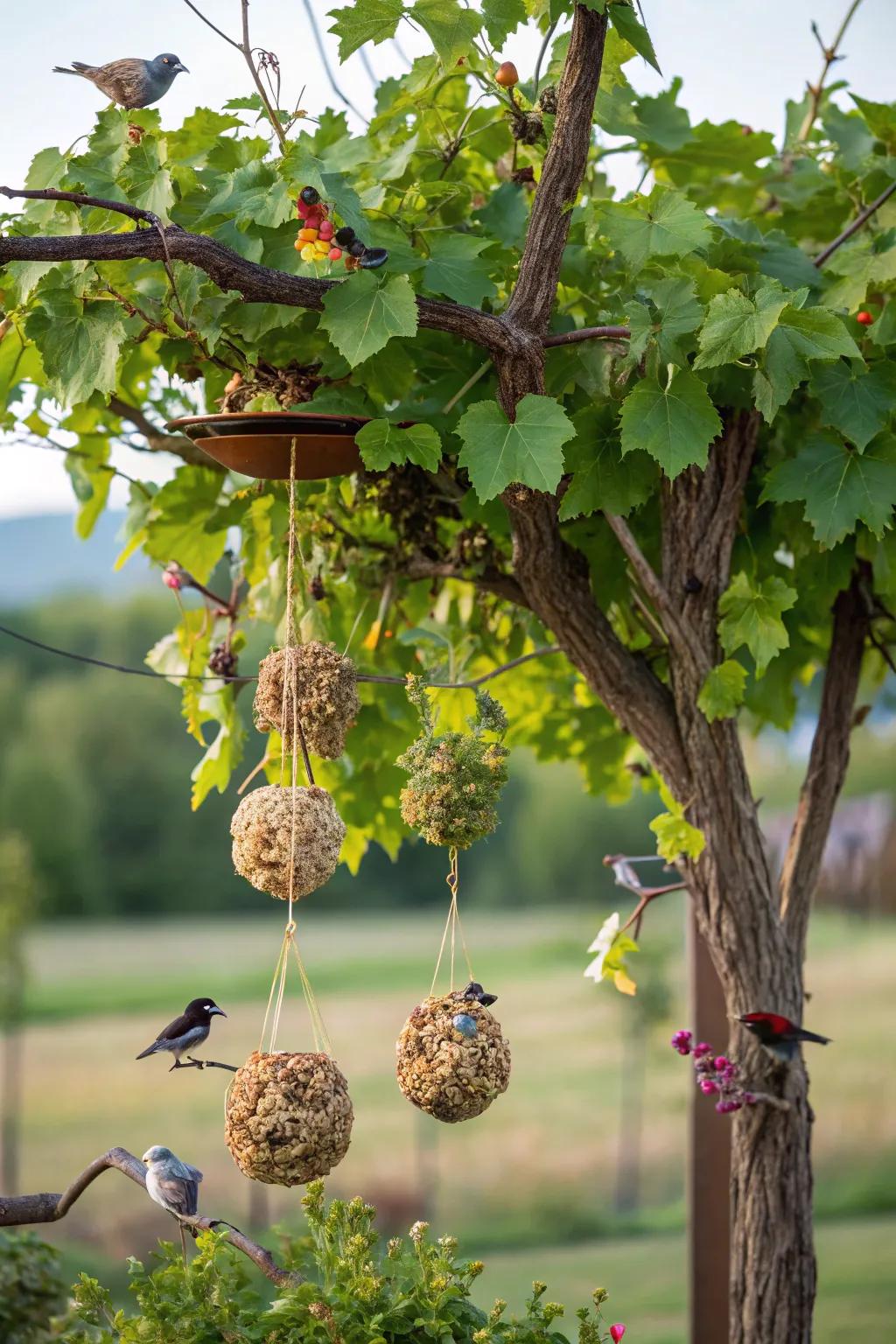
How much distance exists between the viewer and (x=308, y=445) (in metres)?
1.26

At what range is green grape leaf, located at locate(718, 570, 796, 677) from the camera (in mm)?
1489

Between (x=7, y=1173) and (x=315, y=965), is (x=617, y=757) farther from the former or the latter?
(x=315, y=965)

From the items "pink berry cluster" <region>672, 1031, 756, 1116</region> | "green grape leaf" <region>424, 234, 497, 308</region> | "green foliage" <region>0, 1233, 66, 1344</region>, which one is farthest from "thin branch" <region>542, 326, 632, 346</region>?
"green foliage" <region>0, 1233, 66, 1344</region>

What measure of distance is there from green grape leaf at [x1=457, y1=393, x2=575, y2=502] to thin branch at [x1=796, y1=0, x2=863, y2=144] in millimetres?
805

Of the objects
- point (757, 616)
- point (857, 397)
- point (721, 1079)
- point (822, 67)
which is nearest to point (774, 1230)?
point (721, 1079)

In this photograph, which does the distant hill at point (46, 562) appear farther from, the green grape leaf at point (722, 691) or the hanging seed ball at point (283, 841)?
the hanging seed ball at point (283, 841)

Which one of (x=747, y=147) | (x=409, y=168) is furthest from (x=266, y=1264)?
(x=747, y=147)

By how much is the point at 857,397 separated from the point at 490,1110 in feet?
15.4

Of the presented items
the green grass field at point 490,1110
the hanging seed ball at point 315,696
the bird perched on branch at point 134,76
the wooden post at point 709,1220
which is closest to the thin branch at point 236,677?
the hanging seed ball at point 315,696

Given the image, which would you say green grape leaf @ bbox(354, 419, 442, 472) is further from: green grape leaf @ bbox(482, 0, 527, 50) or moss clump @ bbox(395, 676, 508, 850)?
green grape leaf @ bbox(482, 0, 527, 50)

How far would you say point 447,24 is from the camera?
1259 millimetres

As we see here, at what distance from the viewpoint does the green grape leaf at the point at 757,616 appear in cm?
149

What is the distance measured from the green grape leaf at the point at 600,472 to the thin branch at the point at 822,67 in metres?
0.68

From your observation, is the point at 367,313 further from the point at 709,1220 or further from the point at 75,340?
the point at 709,1220
